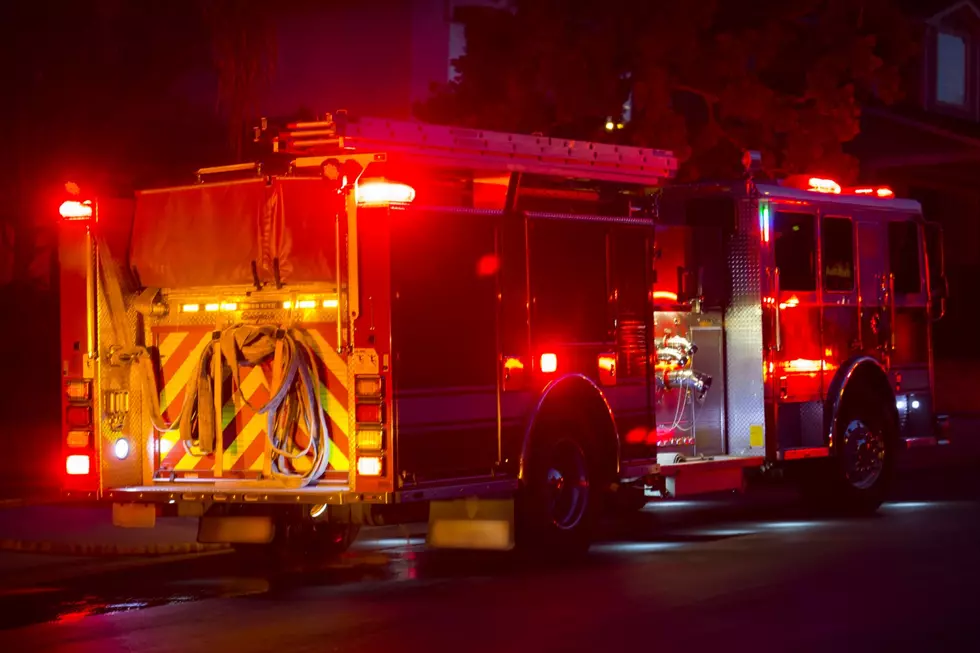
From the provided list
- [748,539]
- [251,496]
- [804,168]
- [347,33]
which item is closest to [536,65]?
[804,168]

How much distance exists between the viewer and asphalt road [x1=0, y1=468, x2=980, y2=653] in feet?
29.8

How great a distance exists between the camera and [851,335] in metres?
15.4

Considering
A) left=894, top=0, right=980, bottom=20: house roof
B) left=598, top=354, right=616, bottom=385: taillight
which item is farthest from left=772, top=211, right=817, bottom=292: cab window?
left=894, top=0, right=980, bottom=20: house roof

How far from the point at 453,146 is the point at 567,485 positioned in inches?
104

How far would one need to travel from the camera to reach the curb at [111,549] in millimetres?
13930

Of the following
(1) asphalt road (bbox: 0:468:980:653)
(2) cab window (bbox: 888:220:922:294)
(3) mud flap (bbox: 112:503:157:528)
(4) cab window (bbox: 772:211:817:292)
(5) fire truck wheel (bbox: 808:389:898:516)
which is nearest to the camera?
(1) asphalt road (bbox: 0:468:980:653)

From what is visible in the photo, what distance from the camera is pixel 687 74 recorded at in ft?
70.9

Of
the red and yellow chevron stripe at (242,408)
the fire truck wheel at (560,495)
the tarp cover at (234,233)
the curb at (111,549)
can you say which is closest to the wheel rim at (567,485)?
the fire truck wheel at (560,495)

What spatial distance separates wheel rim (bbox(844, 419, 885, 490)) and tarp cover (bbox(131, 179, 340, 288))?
20.3 feet

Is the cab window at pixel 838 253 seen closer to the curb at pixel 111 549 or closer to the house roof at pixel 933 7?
the curb at pixel 111 549

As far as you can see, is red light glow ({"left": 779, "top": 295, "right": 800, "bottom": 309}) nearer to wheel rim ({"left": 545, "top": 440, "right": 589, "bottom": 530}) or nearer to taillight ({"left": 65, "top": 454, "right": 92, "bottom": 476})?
wheel rim ({"left": 545, "top": 440, "right": 589, "bottom": 530})

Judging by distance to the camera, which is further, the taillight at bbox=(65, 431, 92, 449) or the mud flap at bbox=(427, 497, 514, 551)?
the taillight at bbox=(65, 431, 92, 449)

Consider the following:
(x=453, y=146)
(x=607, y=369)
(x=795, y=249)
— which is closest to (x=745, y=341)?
(x=795, y=249)

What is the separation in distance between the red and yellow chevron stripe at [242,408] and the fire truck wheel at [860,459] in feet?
18.3
